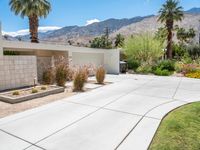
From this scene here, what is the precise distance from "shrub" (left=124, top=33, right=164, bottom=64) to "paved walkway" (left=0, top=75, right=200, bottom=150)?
1520cm

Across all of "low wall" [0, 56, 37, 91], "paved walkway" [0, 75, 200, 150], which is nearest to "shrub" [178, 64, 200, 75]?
"paved walkway" [0, 75, 200, 150]

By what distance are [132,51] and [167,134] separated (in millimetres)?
19190

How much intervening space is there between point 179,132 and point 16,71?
8.71m

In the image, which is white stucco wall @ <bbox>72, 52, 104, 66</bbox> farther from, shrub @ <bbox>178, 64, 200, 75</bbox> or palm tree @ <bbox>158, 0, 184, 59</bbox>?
palm tree @ <bbox>158, 0, 184, 59</bbox>

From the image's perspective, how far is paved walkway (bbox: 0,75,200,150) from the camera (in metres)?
4.02

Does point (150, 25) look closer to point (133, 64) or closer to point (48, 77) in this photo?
point (133, 64)

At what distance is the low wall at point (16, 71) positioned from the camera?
9.64 meters

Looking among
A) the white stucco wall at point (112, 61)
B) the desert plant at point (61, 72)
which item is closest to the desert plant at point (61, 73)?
the desert plant at point (61, 72)

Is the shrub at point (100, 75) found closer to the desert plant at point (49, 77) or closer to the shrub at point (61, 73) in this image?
the shrub at point (61, 73)

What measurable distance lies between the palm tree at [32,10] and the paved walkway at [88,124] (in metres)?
15.6

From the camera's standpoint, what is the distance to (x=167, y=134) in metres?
4.42

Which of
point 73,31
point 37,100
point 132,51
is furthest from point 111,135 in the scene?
point 73,31

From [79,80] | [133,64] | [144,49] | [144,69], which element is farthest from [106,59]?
[79,80]

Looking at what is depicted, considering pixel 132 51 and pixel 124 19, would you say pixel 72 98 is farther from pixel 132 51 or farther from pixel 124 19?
pixel 124 19
